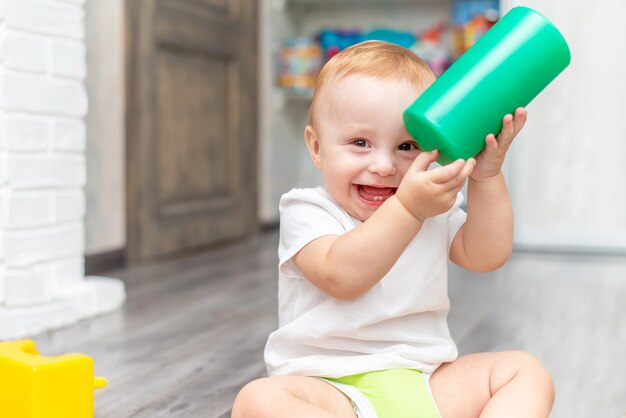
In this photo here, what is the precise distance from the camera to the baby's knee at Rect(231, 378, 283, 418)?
0.74m

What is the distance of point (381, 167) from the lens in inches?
31.7

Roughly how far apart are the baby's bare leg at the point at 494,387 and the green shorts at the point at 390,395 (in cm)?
3

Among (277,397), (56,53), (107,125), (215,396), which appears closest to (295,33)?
(107,125)

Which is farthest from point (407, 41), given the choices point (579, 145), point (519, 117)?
point (519, 117)

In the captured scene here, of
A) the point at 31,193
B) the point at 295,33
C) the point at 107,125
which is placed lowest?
→ the point at 31,193

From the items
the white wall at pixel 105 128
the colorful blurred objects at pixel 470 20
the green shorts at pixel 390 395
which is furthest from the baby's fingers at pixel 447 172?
the colorful blurred objects at pixel 470 20

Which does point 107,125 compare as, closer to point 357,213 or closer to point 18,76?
point 18,76

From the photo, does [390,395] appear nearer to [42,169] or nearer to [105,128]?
[42,169]

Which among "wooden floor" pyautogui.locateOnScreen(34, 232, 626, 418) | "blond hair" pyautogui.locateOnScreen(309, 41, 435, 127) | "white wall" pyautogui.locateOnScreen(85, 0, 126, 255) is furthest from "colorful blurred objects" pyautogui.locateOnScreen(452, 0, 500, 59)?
"blond hair" pyautogui.locateOnScreen(309, 41, 435, 127)

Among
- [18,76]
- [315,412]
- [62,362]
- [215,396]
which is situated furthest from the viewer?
[18,76]

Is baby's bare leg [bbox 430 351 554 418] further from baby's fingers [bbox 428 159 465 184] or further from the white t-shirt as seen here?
baby's fingers [bbox 428 159 465 184]

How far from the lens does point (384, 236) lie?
2.48 ft

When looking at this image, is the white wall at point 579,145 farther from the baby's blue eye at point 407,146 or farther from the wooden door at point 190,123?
the baby's blue eye at point 407,146

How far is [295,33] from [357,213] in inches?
104
